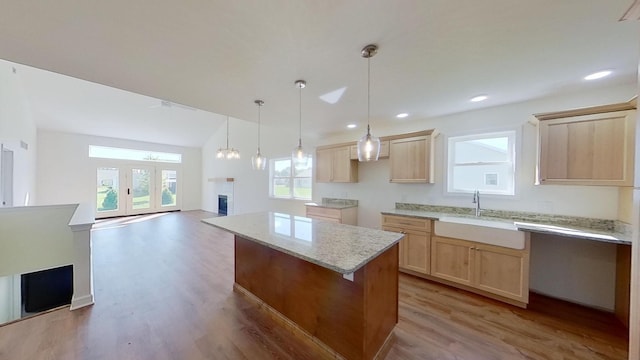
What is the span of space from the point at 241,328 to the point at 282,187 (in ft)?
14.4

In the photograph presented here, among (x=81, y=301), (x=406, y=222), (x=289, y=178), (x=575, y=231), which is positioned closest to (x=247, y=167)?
(x=289, y=178)

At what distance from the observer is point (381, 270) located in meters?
1.83

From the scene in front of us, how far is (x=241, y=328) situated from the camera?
84.5 inches

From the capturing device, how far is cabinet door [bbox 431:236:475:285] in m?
2.79

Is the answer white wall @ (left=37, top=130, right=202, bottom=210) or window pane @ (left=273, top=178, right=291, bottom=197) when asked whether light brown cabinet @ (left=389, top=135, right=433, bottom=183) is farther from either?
white wall @ (left=37, top=130, right=202, bottom=210)

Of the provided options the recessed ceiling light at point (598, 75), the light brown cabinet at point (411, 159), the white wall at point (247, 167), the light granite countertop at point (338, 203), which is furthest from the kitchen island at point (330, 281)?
the white wall at point (247, 167)

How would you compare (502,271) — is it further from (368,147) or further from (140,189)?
(140,189)

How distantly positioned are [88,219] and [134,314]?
4.38 ft

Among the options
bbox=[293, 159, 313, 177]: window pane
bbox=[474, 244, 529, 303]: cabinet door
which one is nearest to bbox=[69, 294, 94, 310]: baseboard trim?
bbox=[293, 159, 313, 177]: window pane

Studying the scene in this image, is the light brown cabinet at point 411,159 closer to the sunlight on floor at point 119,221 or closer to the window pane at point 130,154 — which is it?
the sunlight on floor at point 119,221

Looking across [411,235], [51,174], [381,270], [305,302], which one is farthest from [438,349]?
[51,174]

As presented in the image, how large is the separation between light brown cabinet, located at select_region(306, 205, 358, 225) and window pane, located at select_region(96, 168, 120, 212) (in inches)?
293

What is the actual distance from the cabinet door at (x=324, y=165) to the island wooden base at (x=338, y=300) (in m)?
2.56

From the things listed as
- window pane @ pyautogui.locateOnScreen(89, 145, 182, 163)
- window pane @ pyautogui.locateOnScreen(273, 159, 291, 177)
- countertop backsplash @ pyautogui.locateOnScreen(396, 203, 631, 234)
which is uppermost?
window pane @ pyautogui.locateOnScreen(89, 145, 182, 163)
